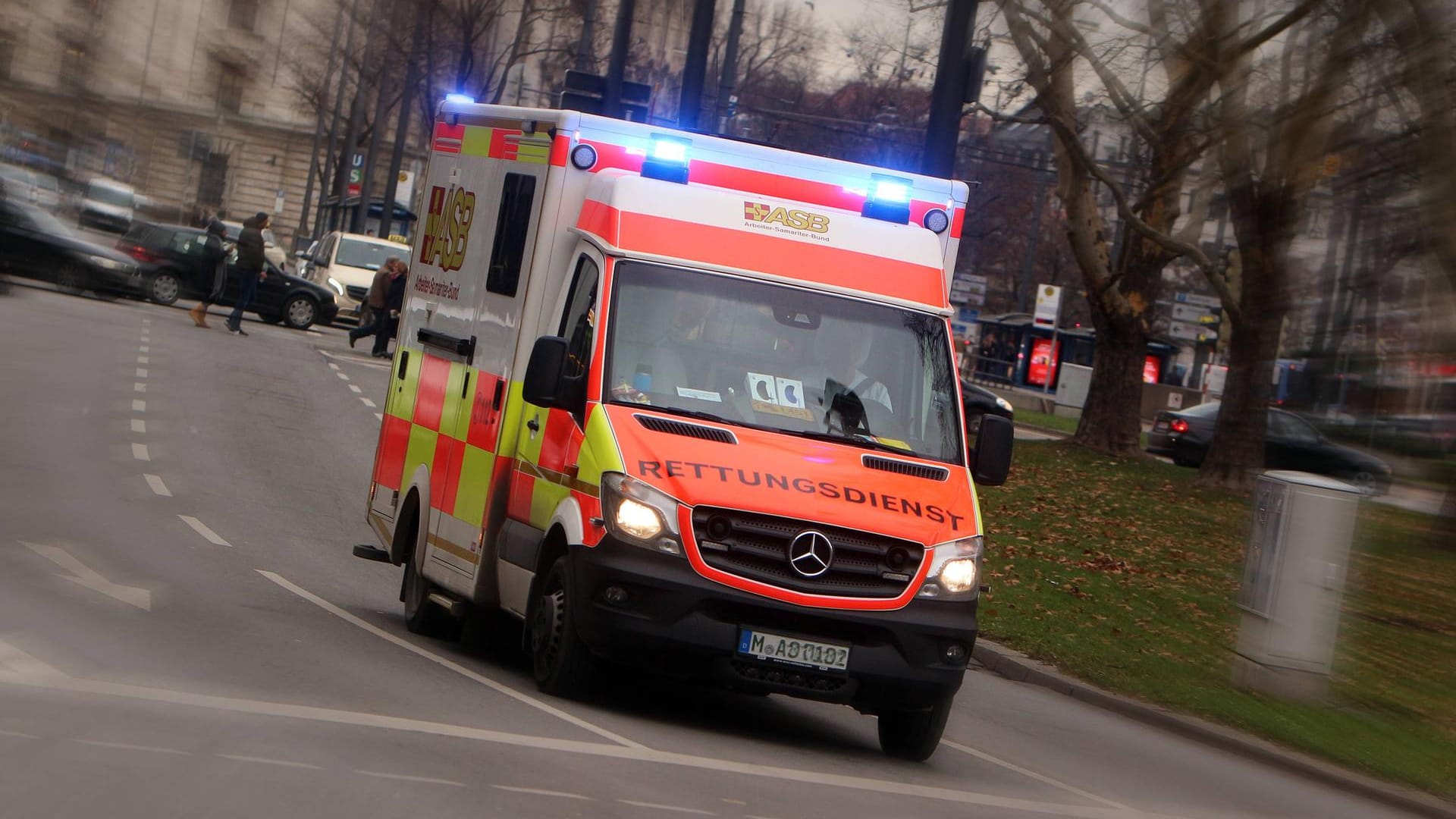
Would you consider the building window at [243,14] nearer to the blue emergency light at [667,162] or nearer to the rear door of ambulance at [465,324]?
the blue emergency light at [667,162]

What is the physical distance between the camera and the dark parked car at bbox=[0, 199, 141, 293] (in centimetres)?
311

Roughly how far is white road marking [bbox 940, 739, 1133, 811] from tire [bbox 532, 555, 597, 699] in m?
2.10

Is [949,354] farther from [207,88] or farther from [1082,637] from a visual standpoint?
[207,88]

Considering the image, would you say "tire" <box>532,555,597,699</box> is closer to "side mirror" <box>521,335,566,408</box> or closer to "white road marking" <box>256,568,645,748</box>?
"white road marking" <box>256,568,645,748</box>

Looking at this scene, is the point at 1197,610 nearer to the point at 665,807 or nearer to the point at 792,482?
the point at 792,482

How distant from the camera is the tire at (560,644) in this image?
328 inches

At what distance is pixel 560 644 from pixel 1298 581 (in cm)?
564

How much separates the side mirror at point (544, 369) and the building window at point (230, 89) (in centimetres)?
557

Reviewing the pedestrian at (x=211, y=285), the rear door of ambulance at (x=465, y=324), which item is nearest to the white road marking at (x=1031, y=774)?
the rear door of ambulance at (x=465, y=324)

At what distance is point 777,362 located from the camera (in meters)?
8.80

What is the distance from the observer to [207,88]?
264cm

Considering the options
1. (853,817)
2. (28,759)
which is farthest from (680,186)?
(28,759)

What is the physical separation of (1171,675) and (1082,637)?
1.10 meters

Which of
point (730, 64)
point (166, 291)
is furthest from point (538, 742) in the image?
point (166, 291)
